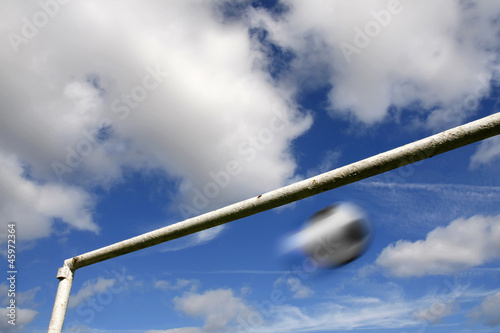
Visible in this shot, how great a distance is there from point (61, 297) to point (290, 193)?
5.15 metres

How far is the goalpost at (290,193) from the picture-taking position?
3.79 m

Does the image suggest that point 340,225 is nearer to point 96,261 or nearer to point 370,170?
point 370,170

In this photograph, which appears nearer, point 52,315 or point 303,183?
point 303,183

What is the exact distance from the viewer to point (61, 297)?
6898 millimetres

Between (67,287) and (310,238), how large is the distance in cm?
490

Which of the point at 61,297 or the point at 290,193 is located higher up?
the point at 290,193

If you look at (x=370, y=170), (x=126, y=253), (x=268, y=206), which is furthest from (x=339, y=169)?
(x=126, y=253)

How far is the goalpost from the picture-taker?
3.79m

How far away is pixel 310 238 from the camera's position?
17.6ft

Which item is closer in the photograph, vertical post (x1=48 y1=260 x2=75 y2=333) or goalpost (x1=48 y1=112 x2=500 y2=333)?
goalpost (x1=48 y1=112 x2=500 y2=333)

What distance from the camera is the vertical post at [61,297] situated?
6562 mm

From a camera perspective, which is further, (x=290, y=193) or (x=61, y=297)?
(x=61, y=297)

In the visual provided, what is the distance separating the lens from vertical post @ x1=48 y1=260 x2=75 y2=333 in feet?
21.5

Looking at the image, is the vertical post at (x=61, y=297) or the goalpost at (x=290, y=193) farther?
the vertical post at (x=61, y=297)
